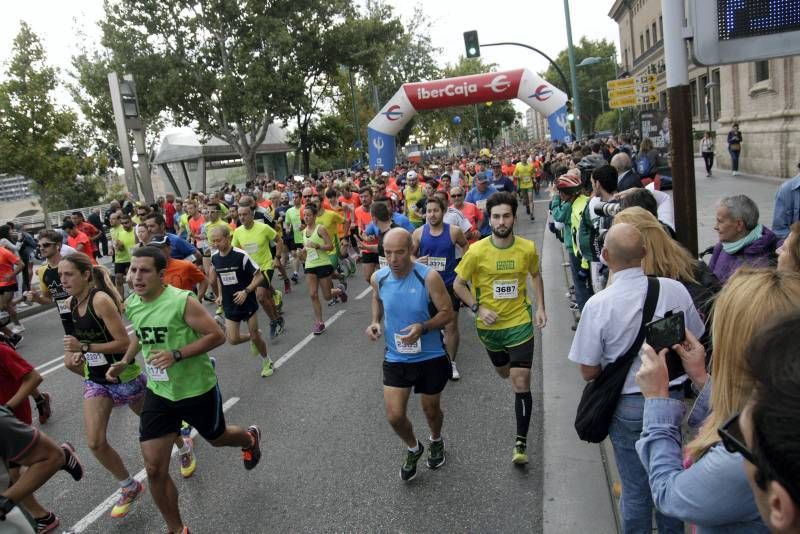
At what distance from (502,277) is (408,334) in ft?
3.31

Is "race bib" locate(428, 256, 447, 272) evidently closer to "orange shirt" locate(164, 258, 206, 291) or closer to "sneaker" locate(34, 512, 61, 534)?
"orange shirt" locate(164, 258, 206, 291)

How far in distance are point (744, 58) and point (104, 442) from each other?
4.45 meters

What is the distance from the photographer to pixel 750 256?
12.7 feet

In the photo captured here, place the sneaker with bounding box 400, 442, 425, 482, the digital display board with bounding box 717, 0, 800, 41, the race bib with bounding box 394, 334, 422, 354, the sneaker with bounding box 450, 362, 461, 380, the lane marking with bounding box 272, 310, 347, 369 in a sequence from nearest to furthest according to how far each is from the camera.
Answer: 1. the digital display board with bounding box 717, 0, 800, 41
2. the race bib with bounding box 394, 334, 422, 354
3. the sneaker with bounding box 400, 442, 425, 482
4. the sneaker with bounding box 450, 362, 461, 380
5. the lane marking with bounding box 272, 310, 347, 369

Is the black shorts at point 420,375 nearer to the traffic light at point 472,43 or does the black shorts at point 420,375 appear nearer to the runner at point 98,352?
the runner at point 98,352

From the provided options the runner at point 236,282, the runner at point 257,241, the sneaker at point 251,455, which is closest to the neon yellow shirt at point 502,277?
the sneaker at point 251,455

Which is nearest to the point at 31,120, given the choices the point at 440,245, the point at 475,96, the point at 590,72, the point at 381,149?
the point at 381,149

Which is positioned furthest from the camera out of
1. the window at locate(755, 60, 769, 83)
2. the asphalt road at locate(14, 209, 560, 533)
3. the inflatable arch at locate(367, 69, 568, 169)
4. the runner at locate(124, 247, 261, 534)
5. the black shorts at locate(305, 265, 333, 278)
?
the inflatable arch at locate(367, 69, 568, 169)

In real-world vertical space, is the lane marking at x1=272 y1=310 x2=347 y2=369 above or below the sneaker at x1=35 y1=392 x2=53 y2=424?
below

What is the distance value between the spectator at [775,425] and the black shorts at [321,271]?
7728 millimetres

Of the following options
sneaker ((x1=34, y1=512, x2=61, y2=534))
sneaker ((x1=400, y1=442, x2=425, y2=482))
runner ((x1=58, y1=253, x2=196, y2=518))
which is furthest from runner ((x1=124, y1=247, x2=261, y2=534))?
sneaker ((x1=400, y1=442, x2=425, y2=482))

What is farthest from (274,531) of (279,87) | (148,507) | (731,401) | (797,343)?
(279,87)

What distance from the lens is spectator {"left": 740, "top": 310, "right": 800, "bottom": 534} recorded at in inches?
39.2

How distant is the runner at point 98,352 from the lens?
4.14 meters
